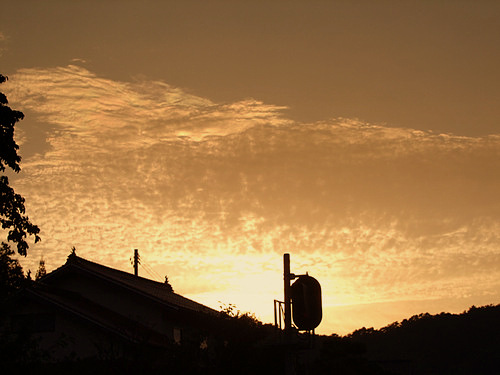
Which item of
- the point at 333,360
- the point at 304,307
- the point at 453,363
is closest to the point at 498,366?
the point at 453,363

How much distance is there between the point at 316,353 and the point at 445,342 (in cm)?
2858

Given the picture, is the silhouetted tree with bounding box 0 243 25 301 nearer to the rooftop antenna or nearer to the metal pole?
the metal pole

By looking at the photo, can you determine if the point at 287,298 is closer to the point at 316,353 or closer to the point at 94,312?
the point at 94,312

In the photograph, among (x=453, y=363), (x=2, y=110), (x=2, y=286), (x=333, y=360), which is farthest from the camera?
(x=453, y=363)

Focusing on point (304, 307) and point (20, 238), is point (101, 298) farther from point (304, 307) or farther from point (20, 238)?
point (304, 307)

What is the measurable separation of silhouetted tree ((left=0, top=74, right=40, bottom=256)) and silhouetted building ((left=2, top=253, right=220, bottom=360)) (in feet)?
8.06

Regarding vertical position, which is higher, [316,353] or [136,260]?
[136,260]

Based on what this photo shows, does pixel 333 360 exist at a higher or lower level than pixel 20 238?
lower

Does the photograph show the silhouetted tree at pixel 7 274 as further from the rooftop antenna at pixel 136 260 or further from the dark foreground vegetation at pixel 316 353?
the rooftop antenna at pixel 136 260

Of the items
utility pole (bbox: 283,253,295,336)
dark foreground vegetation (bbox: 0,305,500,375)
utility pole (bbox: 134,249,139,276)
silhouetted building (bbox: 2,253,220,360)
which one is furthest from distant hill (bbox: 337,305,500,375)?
utility pole (bbox: 283,253,295,336)

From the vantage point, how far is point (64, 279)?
32781 millimetres

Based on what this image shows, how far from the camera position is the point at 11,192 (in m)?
25.6

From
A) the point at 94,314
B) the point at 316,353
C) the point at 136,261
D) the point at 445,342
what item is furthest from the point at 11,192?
the point at 445,342

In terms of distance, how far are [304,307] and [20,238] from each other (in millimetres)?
18802
